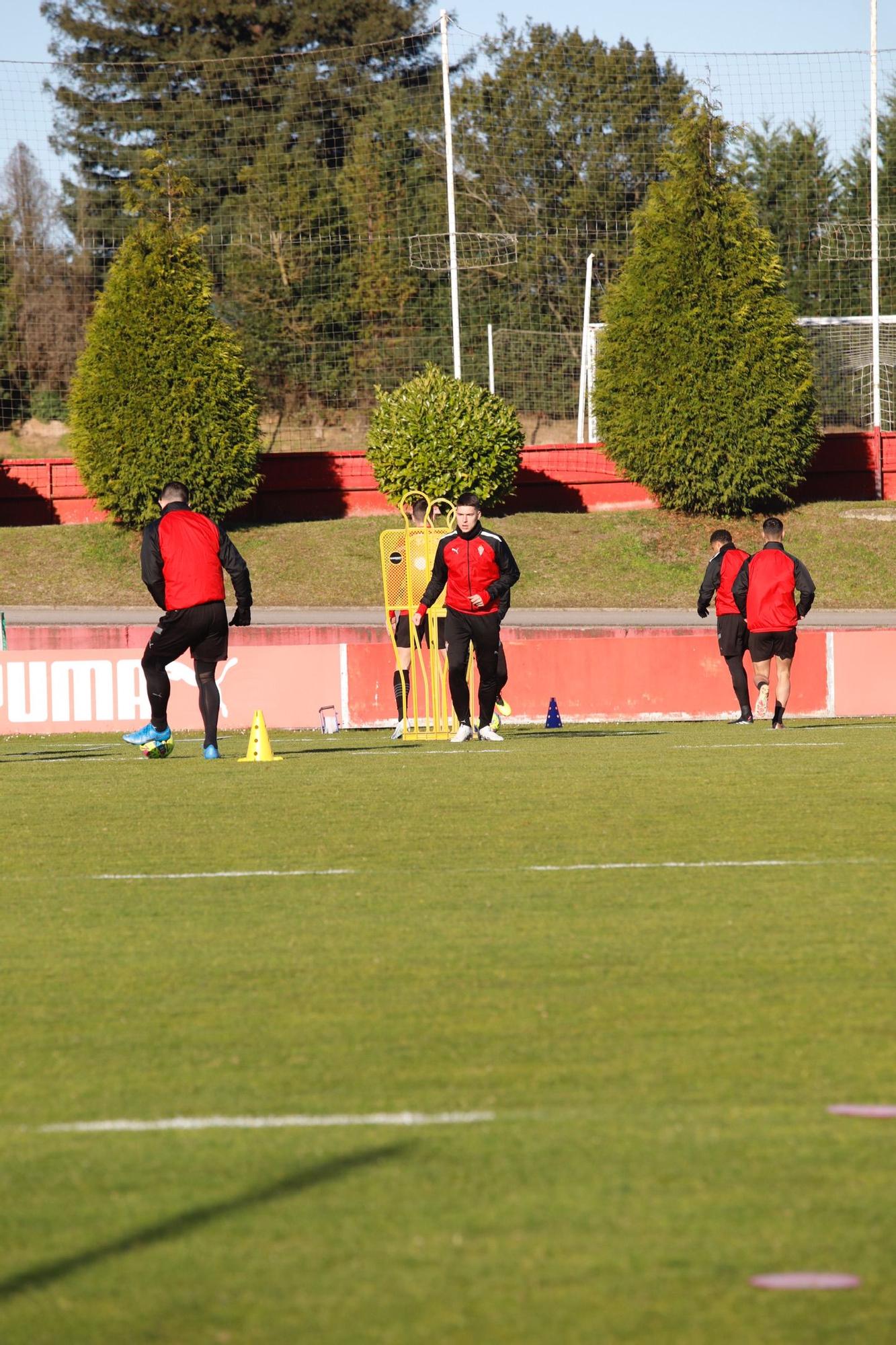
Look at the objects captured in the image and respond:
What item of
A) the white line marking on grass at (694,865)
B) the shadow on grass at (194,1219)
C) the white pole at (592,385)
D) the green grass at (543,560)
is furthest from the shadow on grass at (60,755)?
the white pole at (592,385)

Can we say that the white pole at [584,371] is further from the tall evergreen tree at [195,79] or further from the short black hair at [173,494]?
the short black hair at [173,494]

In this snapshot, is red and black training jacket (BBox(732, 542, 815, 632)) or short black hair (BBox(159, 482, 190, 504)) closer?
short black hair (BBox(159, 482, 190, 504))

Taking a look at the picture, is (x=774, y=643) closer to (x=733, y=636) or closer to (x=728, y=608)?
(x=733, y=636)

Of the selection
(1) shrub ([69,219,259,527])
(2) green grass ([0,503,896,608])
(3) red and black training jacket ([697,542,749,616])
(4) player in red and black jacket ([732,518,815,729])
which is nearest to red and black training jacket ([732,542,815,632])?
(4) player in red and black jacket ([732,518,815,729])

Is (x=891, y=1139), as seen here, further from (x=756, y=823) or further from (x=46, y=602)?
(x=46, y=602)

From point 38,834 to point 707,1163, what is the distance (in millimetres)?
6512

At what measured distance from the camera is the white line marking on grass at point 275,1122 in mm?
3961

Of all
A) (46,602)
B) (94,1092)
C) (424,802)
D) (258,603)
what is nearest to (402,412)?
(258,603)

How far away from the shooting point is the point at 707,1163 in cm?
363

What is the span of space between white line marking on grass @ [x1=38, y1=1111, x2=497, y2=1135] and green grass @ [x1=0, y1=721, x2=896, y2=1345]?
A: 0.17 feet

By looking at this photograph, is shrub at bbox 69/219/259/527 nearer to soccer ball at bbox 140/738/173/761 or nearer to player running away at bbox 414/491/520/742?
player running away at bbox 414/491/520/742

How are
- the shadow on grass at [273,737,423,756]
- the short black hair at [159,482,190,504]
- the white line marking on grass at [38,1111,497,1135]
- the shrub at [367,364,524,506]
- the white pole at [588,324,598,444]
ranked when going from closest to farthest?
the white line marking on grass at [38,1111,497,1135], the short black hair at [159,482,190,504], the shadow on grass at [273,737,423,756], the shrub at [367,364,524,506], the white pole at [588,324,598,444]

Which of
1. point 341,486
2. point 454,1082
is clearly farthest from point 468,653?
point 341,486

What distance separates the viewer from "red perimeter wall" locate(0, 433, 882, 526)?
152 feet
